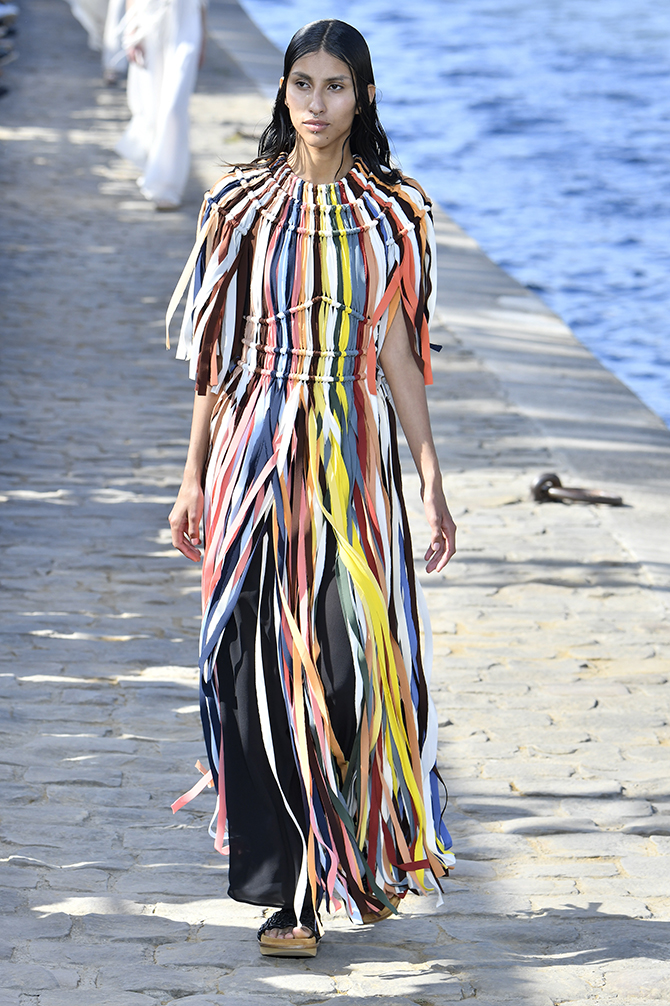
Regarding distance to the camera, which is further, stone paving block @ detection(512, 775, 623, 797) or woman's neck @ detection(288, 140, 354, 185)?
stone paving block @ detection(512, 775, 623, 797)

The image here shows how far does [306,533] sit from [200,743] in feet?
4.32

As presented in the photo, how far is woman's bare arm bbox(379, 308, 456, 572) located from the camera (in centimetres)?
318

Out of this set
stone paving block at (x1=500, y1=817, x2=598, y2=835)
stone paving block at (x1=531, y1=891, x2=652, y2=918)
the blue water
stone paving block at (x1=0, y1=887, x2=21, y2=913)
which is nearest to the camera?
stone paving block at (x1=0, y1=887, x2=21, y2=913)

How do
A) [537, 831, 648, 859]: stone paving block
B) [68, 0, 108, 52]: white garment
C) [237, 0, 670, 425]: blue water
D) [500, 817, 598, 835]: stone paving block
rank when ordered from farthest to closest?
[68, 0, 108, 52]: white garment → [237, 0, 670, 425]: blue water → [500, 817, 598, 835]: stone paving block → [537, 831, 648, 859]: stone paving block

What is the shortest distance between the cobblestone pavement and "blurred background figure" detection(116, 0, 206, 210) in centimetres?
261

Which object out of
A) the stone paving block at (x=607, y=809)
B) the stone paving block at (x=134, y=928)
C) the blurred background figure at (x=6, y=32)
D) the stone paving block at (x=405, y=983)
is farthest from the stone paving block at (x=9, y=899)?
the blurred background figure at (x=6, y=32)

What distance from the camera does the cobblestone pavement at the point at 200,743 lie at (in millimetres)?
3186

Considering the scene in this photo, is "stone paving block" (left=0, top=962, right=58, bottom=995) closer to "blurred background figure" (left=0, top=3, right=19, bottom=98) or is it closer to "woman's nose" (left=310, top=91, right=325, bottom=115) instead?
"woman's nose" (left=310, top=91, right=325, bottom=115)

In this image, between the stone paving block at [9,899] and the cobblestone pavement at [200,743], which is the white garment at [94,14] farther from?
the stone paving block at [9,899]

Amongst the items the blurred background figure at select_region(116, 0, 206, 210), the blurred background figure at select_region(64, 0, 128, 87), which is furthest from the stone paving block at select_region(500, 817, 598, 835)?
the blurred background figure at select_region(64, 0, 128, 87)

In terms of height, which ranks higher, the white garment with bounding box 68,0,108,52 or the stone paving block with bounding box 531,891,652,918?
the stone paving block with bounding box 531,891,652,918

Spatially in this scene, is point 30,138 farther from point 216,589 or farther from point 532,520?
point 216,589

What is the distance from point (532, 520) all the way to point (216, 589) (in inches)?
128

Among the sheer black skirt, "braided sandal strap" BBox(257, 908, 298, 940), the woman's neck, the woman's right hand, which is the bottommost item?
"braided sandal strap" BBox(257, 908, 298, 940)
